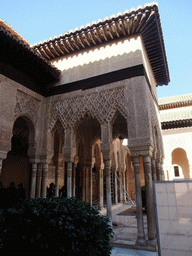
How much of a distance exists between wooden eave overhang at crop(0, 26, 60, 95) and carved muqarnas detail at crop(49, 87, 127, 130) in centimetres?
103

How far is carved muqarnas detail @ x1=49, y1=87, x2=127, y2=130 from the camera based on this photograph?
6535 mm

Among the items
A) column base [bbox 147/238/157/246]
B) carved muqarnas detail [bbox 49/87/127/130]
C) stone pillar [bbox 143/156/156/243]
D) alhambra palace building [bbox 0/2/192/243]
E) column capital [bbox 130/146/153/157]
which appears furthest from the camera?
carved muqarnas detail [bbox 49/87/127/130]

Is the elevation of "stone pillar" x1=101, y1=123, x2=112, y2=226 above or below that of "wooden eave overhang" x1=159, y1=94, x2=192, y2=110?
below

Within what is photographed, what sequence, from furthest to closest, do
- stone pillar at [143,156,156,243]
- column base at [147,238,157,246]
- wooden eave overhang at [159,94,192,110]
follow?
wooden eave overhang at [159,94,192,110]
stone pillar at [143,156,156,243]
column base at [147,238,157,246]

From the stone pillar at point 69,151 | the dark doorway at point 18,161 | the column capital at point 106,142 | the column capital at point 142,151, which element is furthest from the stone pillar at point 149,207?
the dark doorway at point 18,161

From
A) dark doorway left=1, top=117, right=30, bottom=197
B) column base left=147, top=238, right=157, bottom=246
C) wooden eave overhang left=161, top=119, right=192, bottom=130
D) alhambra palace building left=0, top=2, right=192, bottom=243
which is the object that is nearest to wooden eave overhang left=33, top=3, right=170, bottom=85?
alhambra palace building left=0, top=2, right=192, bottom=243

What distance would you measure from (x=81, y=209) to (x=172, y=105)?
15696 mm

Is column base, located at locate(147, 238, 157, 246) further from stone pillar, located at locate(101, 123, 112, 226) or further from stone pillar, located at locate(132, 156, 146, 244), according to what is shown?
stone pillar, located at locate(101, 123, 112, 226)

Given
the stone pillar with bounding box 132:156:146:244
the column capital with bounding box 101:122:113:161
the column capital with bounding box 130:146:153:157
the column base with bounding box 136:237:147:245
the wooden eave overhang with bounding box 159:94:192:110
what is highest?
the wooden eave overhang with bounding box 159:94:192:110

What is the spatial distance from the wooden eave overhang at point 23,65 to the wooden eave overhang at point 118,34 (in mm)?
1068

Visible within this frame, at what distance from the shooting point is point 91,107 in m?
6.95

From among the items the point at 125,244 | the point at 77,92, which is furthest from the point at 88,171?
the point at 125,244

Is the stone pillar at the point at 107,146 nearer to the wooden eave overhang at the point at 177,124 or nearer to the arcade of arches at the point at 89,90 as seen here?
the arcade of arches at the point at 89,90

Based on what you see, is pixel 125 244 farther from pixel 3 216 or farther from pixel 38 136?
pixel 38 136
